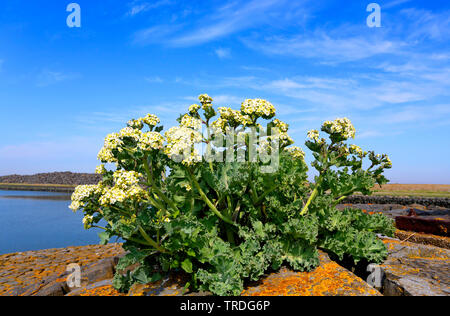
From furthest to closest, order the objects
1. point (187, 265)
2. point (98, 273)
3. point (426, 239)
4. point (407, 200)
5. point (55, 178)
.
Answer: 1. point (55, 178)
2. point (407, 200)
3. point (426, 239)
4. point (98, 273)
5. point (187, 265)

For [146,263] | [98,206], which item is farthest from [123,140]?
[146,263]

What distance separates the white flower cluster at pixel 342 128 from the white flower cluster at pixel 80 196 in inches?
172

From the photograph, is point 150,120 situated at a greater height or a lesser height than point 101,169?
greater

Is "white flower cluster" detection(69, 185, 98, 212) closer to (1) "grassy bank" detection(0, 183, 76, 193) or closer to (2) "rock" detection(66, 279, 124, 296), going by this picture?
(2) "rock" detection(66, 279, 124, 296)

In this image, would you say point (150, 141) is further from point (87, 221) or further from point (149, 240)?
point (87, 221)

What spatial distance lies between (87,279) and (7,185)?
5202 cm

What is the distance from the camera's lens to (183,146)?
163 inches

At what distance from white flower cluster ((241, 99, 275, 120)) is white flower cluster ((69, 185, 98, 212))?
9.43 feet

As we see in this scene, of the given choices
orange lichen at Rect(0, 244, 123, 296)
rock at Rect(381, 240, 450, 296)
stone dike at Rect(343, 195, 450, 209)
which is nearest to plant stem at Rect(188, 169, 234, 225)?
rock at Rect(381, 240, 450, 296)

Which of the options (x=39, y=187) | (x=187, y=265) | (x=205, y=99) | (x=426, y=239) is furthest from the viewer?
(x=39, y=187)

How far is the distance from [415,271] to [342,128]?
9.19 feet

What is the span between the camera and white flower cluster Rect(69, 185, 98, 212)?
488 cm

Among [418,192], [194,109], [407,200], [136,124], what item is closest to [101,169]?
[136,124]
